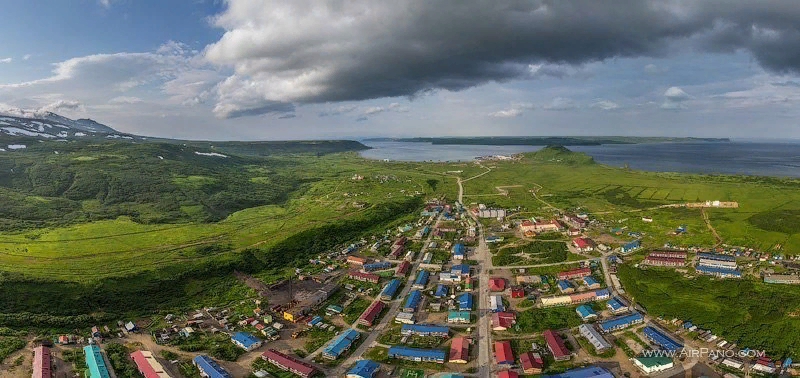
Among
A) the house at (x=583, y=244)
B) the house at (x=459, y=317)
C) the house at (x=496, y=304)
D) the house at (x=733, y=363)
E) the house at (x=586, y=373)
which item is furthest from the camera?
the house at (x=583, y=244)

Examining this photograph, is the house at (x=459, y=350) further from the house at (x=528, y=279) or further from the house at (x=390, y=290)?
the house at (x=528, y=279)

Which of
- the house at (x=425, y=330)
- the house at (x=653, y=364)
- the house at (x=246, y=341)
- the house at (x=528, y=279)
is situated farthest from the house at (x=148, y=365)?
the house at (x=653, y=364)

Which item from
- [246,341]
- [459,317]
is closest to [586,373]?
[459,317]

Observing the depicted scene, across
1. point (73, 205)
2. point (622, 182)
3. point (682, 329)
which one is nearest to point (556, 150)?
point (622, 182)

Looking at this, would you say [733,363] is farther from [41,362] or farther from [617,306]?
[41,362]

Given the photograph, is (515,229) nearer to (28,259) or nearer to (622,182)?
(622,182)
